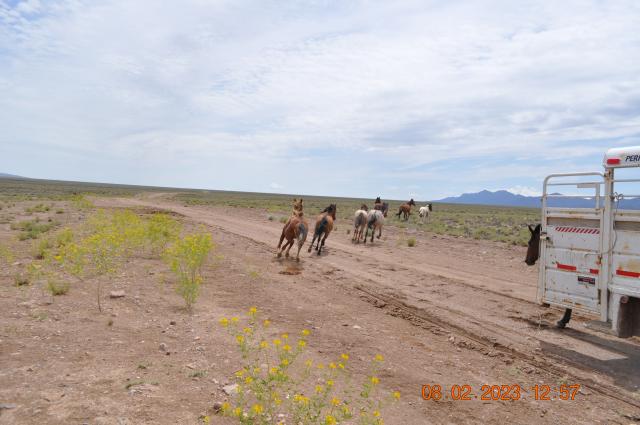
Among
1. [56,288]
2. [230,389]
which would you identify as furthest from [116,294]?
[230,389]

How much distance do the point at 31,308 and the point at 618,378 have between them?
9.03 meters

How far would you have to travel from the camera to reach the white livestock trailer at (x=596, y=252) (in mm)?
6285

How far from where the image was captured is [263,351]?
5934mm

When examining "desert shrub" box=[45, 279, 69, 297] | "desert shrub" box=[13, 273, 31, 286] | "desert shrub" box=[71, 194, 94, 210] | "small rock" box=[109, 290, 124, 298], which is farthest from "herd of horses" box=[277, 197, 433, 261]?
"desert shrub" box=[71, 194, 94, 210]

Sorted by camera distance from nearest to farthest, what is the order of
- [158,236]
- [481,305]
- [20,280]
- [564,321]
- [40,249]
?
[564,321], [20,280], [481,305], [40,249], [158,236]

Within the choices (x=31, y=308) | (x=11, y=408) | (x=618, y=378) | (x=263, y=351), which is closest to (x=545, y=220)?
(x=618, y=378)

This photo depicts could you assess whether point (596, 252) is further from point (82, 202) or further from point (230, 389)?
point (82, 202)

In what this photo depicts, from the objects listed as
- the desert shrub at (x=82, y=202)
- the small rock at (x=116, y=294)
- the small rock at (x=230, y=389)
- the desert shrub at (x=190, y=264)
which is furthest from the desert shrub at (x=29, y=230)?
the small rock at (x=230, y=389)

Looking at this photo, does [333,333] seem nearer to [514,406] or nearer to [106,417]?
[514,406]

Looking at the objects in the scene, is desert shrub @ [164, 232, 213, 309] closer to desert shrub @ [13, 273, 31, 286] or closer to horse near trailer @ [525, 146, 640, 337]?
desert shrub @ [13, 273, 31, 286]

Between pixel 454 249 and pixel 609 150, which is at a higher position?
pixel 609 150
